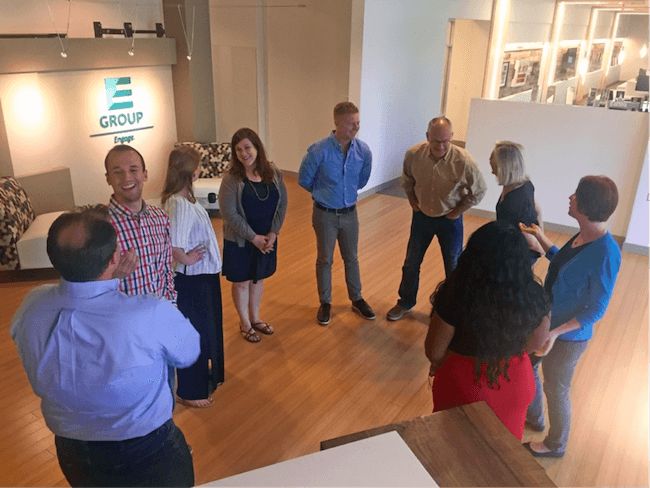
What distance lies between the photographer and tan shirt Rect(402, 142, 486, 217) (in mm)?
3805

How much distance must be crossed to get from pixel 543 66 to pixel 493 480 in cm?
1100

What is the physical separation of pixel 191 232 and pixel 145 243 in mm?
457

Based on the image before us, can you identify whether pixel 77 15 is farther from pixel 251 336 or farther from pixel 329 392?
pixel 329 392

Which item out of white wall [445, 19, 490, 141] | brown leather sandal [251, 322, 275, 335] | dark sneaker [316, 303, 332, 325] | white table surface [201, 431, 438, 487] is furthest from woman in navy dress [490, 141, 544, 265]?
white wall [445, 19, 490, 141]

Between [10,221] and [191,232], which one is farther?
[10,221]

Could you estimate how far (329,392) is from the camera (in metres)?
3.34

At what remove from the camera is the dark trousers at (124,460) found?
163cm

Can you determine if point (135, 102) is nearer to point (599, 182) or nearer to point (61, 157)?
point (61, 157)

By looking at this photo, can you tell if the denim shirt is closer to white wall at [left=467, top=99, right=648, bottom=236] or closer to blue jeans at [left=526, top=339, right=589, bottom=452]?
blue jeans at [left=526, top=339, right=589, bottom=452]

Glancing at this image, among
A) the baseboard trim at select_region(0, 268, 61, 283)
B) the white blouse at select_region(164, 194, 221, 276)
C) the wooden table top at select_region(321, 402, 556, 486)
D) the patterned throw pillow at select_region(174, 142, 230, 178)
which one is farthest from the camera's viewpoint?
the patterned throw pillow at select_region(174, 142, 230, 178)

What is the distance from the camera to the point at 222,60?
8.49 metres

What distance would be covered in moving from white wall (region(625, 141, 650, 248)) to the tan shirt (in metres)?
3.03

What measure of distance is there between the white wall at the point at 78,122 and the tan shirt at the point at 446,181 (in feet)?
14.6

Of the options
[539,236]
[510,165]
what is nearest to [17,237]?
[510,165]
